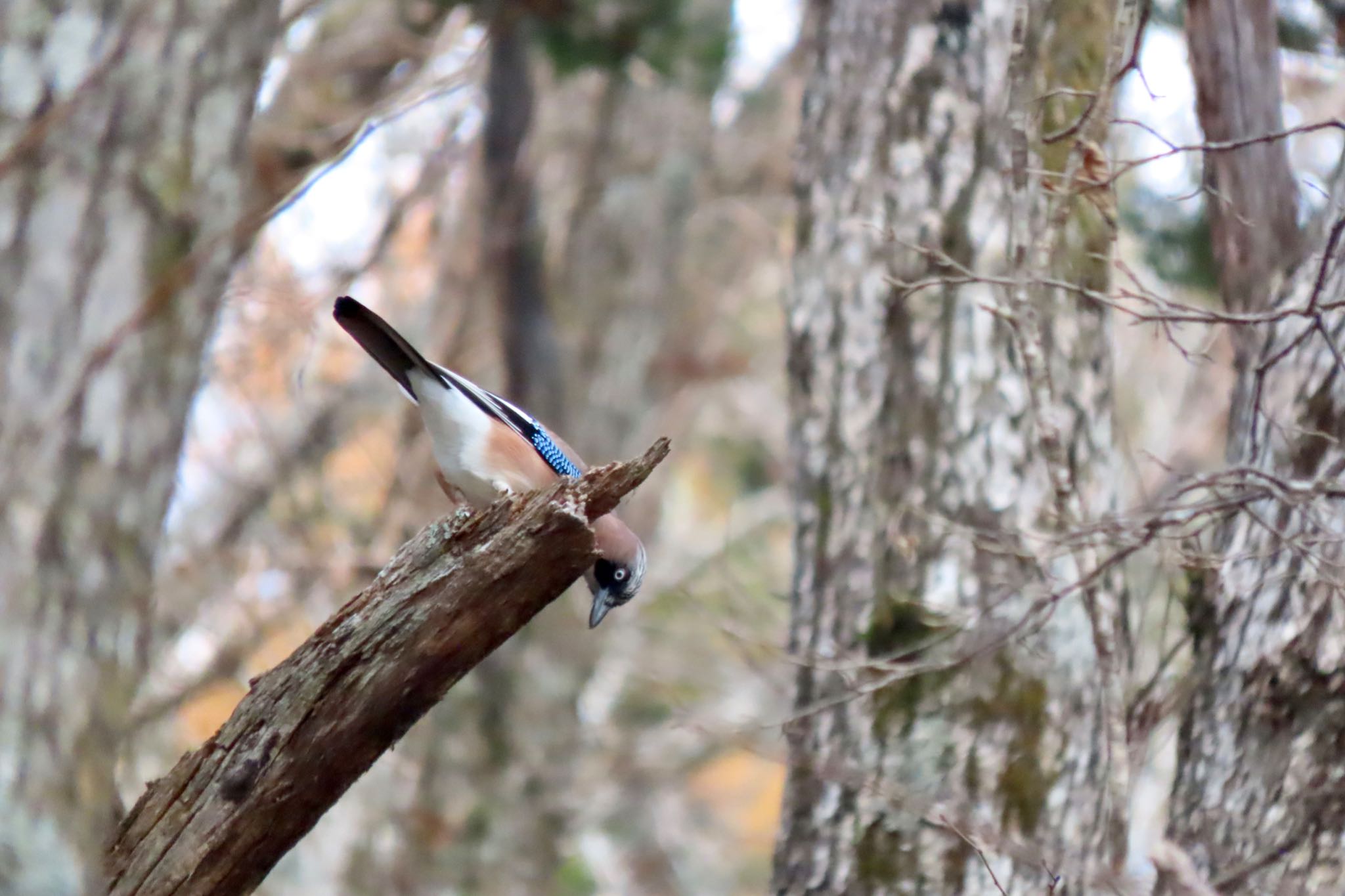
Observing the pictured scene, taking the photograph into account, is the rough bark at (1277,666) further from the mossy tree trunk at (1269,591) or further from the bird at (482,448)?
the bird at (482,448)

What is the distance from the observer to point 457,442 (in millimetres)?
4586

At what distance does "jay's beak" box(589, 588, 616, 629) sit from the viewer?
189 inches

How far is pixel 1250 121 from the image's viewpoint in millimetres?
4367

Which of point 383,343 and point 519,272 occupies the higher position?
point 519,272

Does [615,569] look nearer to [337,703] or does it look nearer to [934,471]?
[934,471]

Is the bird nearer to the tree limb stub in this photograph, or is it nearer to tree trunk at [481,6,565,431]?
the tree limb stub

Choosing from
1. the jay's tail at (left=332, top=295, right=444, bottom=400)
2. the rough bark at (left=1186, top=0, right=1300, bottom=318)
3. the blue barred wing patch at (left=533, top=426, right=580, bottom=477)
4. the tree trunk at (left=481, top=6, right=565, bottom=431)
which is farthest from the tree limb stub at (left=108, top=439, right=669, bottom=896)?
the tree trunk at (left=481, top=6, right=565, bottom=431)

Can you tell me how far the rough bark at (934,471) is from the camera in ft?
13.9

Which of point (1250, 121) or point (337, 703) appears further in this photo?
point (1250, 121)

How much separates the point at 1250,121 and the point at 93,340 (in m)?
3.54

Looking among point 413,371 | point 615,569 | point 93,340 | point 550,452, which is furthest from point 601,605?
point 93,340

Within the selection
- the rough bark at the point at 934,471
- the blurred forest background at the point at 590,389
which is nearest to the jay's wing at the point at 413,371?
the blurred forest background at the point at 590,389

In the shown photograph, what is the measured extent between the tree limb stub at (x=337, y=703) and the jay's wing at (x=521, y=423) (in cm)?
Result: 162

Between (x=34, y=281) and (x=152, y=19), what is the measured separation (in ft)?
2.30
